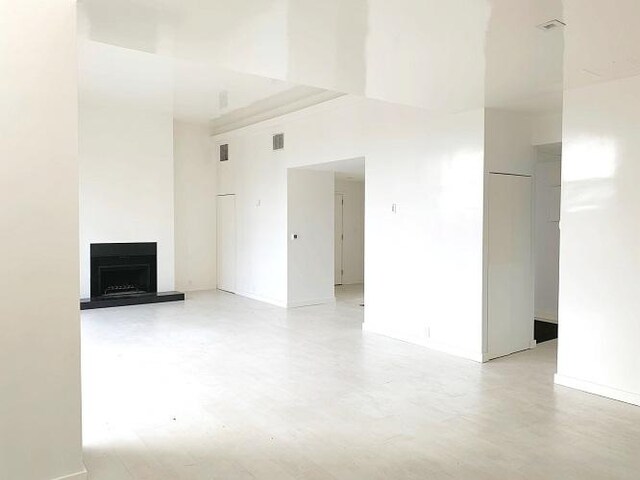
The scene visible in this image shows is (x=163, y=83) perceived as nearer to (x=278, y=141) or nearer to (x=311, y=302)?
(x=278, y=141)

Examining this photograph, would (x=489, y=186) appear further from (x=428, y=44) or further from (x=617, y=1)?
(x=617, y=1)

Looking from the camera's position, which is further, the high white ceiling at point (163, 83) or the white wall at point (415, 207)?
the high white ceiling at point (163, 83)

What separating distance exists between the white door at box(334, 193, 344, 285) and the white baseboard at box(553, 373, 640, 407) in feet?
22.6

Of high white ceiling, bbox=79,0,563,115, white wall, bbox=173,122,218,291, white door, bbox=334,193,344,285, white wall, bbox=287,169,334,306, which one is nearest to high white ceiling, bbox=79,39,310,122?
white wall, bbox=173,122,218,291

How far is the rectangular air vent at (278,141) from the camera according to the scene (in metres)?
8.20

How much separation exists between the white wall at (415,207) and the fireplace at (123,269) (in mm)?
3267

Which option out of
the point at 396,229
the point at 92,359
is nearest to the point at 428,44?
the point at 396,229

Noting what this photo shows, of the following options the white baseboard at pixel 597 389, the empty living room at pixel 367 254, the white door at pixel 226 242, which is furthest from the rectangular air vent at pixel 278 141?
the white baseboard at pixel 597 389

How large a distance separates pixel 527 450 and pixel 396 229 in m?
3.34

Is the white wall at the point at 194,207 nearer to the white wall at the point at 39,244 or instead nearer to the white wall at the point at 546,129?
the white wall at the point at 546,129

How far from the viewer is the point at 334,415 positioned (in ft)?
12.1

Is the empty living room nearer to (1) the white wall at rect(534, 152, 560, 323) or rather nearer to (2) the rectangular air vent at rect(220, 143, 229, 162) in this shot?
(1) the white wall at rect(534, 152, 560, 323)

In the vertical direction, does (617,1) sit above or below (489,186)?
above

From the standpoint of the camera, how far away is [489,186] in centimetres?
517
